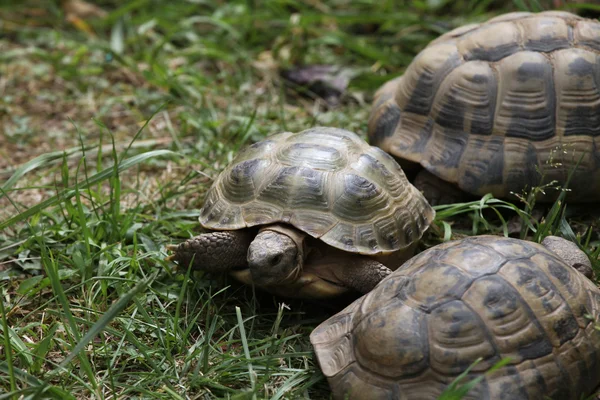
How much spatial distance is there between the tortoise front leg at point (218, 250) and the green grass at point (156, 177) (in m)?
0.12

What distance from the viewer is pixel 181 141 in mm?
4426

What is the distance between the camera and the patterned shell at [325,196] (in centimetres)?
292

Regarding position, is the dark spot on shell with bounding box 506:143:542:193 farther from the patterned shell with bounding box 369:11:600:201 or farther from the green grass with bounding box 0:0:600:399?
the green grass with bounding box 0:0:600:399

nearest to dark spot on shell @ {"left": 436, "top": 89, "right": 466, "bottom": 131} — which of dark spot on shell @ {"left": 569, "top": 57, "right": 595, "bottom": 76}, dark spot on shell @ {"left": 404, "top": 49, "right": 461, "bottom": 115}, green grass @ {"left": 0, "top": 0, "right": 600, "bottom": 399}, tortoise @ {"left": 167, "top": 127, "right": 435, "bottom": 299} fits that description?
dark spot on shell @ {"left": 404, "top": 49, "right": 461, "bottom": 115}

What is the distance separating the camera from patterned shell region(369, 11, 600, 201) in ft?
11.7

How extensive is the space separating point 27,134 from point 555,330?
3.68 metres

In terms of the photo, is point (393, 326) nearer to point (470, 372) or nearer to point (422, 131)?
point (470, 372)

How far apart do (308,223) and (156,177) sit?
1.51m

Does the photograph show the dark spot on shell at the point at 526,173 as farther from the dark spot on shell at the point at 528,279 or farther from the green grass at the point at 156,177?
the dark spot on shell at the point at 528,279

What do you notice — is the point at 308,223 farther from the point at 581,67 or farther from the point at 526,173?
the point at 581,67

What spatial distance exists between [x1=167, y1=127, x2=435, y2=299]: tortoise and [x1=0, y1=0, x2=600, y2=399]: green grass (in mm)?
171

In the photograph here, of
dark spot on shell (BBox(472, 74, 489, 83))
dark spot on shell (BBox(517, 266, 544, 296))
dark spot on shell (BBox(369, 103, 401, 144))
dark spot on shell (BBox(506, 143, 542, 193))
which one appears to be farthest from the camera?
dark spot on shell (BBox(369, 103, 401, 144))

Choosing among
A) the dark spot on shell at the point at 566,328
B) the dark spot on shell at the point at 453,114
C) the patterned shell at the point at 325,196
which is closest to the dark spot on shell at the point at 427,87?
the dark spot on shell at the point at 453,114

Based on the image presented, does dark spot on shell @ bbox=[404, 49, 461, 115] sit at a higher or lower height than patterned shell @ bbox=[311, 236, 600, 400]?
higher
